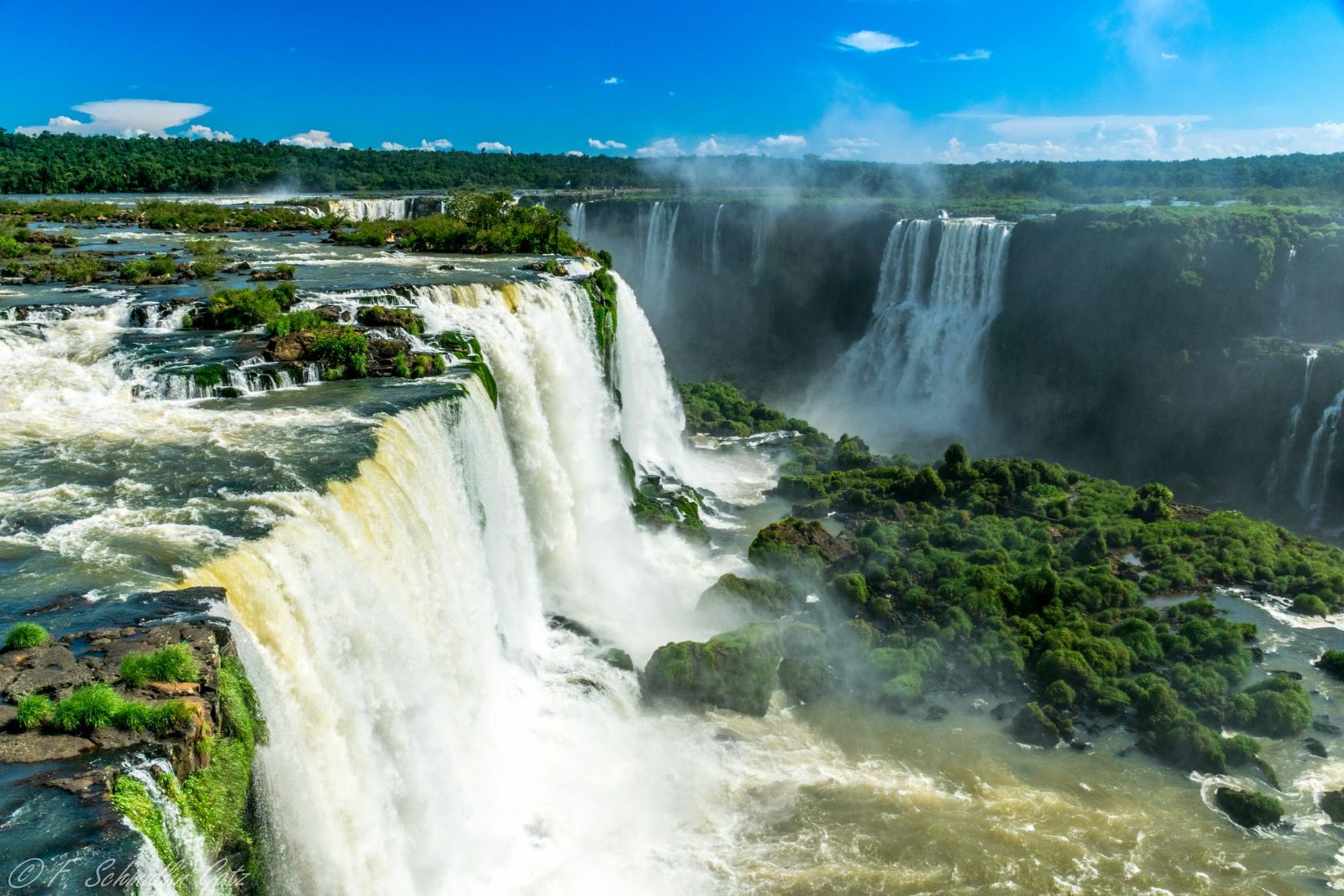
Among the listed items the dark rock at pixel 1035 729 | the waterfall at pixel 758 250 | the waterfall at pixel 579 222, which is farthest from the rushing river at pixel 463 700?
the waterfall at pixel 579 222

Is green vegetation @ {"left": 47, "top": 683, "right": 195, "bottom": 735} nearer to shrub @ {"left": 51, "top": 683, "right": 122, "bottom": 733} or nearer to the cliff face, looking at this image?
shrub @ {"left": 51, "top": 683, "right": 122, "bottom": 733}

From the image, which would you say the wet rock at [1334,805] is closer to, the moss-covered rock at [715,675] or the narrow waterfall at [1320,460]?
the moss-covered rock at [715,675]

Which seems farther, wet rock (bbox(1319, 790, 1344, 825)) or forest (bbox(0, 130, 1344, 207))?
forest (bbox(0, 130, 1344, 207))

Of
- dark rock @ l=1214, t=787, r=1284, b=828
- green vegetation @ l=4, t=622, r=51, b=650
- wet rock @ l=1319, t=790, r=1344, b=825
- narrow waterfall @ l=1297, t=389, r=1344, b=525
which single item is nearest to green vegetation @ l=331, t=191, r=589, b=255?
green vegetation @ l=4, t=622, r=51, b=650

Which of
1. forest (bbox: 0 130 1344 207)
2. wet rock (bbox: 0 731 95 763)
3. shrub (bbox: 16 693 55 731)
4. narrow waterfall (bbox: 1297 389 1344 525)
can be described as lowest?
narrow waterfall (bbox: 1297 389 1344 525)

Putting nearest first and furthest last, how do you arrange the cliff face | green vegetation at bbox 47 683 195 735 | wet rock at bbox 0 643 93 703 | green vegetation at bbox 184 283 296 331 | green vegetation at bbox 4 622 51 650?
1. green vegetation at bbox 47 683 195 735
2. wet rock at bbox 0 643 93 703
3. green vegetation at bbox 4 622 51 650
4. green vegetation at bbox 184 283 296 331
5. the cliff face

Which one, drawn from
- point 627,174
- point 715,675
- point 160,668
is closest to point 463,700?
point 715,675

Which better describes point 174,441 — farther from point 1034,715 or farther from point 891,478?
point 891,478
